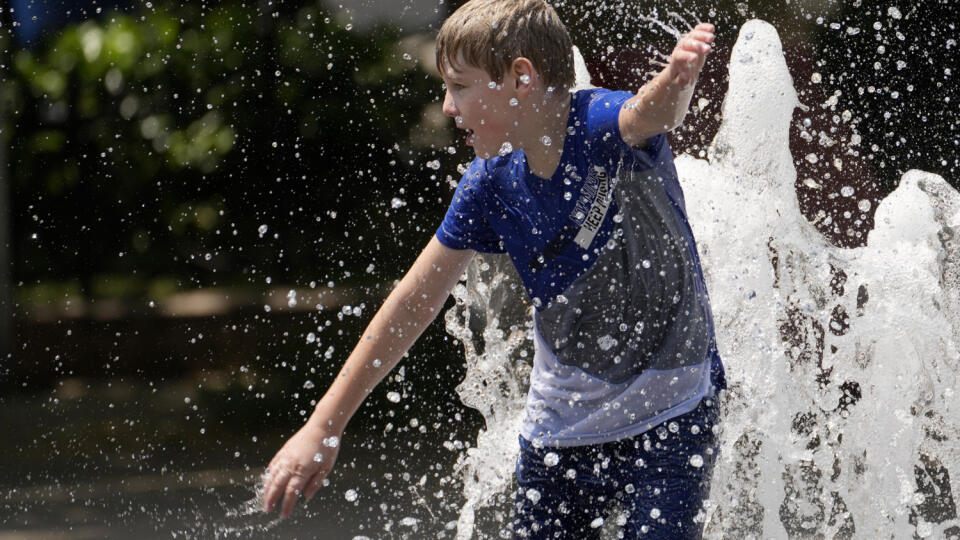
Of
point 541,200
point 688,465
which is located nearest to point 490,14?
point 541,200

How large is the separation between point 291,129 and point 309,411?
2.27 meters

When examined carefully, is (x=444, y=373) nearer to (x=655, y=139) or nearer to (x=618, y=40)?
(x=618, y=40)

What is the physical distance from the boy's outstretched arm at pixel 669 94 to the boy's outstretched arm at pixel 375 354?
0.53m

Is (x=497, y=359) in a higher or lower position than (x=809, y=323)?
higher

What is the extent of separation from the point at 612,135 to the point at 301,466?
35.3 inches

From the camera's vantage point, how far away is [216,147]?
902 cm

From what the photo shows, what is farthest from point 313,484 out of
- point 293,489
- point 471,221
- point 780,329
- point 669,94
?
point 780,329

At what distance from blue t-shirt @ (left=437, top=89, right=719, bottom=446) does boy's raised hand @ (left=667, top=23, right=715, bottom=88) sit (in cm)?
22

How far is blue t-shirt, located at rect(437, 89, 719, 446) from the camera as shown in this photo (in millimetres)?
2354

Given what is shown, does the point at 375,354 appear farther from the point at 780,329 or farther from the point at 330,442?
the point at 780,329

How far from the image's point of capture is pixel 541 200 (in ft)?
8.02

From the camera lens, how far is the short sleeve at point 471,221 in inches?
101

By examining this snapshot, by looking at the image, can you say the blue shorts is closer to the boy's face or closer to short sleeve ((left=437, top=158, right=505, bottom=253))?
short sleeve ((left=437, top=158, right=505, bottom=253))

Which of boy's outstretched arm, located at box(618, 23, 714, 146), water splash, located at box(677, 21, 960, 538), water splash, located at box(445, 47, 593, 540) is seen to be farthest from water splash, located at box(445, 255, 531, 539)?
boy's outstretched arm, located at box(618, 23, 714, 146)
